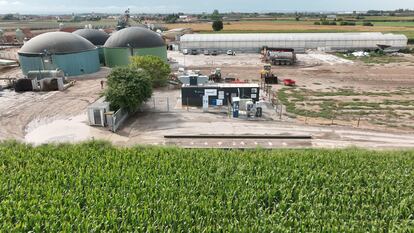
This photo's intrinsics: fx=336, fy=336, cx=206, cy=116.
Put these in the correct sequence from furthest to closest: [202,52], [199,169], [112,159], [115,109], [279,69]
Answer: [202,52] → [279,69] → [115,109] → [112,159] → [199,169]

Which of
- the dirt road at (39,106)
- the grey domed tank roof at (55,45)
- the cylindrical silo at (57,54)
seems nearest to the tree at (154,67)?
the dirt road at (39,106)

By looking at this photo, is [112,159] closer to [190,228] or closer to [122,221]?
[122,221]

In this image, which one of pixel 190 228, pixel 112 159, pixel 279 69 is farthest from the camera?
pixel 279 69

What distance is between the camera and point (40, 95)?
145 ft

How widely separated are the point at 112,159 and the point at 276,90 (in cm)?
2840

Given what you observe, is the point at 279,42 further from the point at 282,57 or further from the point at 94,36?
the point at 94,36

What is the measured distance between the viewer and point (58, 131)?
105ft

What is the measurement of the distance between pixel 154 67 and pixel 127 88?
40.2 ft

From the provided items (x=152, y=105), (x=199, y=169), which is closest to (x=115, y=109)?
(x=152, y=105)

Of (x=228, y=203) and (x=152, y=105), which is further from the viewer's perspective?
(x=152, y=105)

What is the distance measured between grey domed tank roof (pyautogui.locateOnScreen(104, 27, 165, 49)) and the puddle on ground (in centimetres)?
2637

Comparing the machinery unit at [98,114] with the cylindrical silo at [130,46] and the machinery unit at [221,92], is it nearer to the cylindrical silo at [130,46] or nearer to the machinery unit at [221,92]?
the machinery unit at [221,92]

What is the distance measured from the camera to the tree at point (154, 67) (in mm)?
44906

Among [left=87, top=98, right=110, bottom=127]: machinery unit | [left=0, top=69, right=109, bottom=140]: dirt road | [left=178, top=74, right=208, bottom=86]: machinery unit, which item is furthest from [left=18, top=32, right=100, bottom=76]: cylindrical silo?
[left=87, top=98, right=110, bottom=127]: machinery unit
